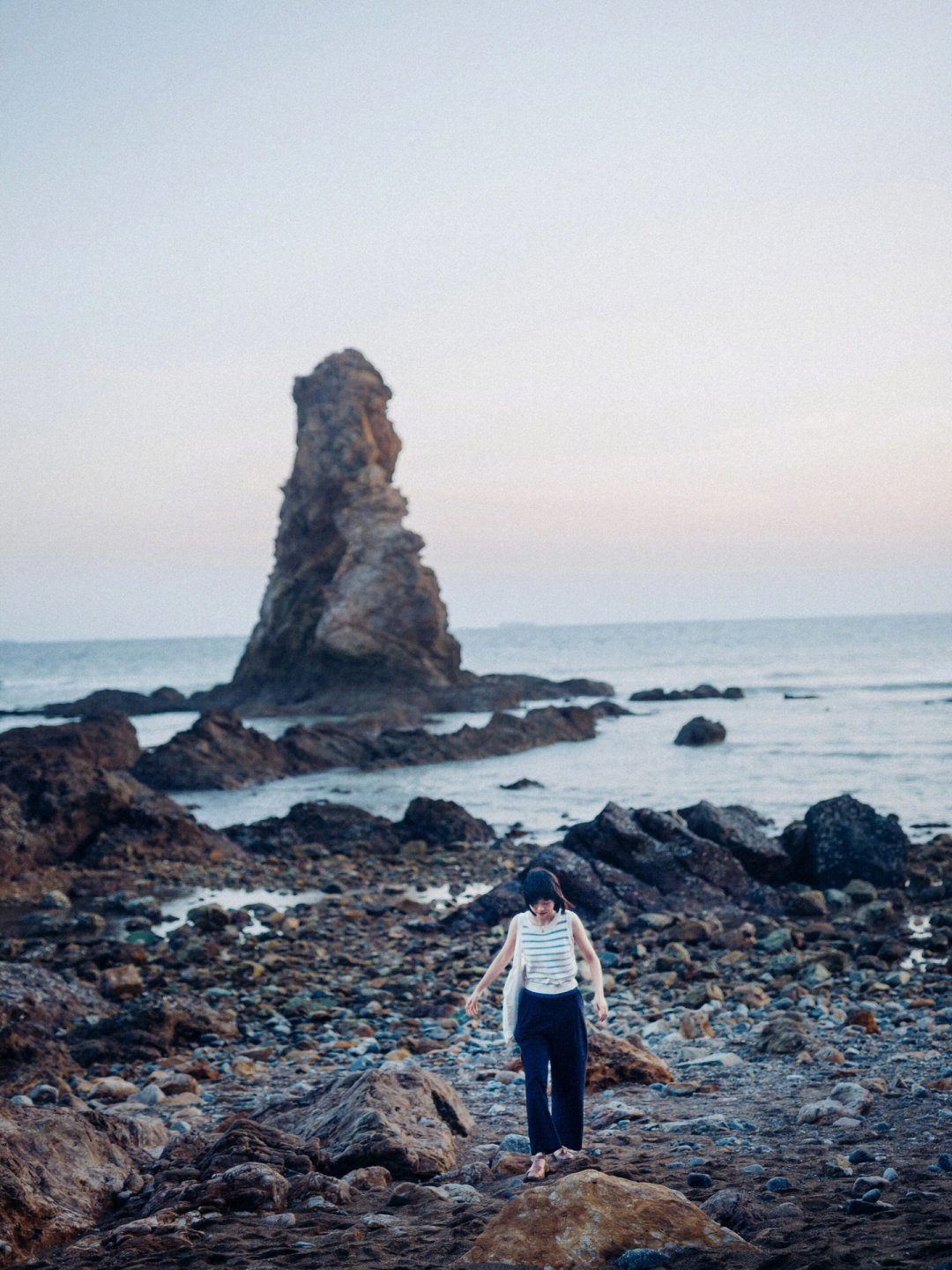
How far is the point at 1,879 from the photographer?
15039 mm

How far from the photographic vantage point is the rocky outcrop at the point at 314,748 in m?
28.4

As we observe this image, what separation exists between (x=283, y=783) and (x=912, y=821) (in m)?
16.9

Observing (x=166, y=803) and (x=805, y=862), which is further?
(x=166, y=803)

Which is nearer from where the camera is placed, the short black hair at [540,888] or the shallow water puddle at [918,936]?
the short black hair at [540,888]

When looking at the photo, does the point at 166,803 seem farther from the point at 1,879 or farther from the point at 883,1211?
the point at 883,1211

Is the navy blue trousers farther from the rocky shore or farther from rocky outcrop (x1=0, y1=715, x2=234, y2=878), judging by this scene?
rocky outcrop (x1=0, y1=715, x2=234, y2=878)

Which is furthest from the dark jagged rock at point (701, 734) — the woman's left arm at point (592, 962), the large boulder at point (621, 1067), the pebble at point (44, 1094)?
the woman's left arm at point (592, 962)

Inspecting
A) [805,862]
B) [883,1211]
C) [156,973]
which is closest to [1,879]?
[156,973]

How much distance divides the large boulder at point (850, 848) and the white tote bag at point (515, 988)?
10.1 metres

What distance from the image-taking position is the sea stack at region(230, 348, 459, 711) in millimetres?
51812

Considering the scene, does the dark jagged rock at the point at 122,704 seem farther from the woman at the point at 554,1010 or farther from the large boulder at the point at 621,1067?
the woman at the point at 554,1010

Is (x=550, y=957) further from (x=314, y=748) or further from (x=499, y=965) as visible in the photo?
(x=314, y=748)

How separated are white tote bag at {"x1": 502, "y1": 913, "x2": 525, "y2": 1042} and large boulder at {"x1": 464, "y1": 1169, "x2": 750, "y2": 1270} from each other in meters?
1.42

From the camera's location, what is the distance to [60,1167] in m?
4.86
